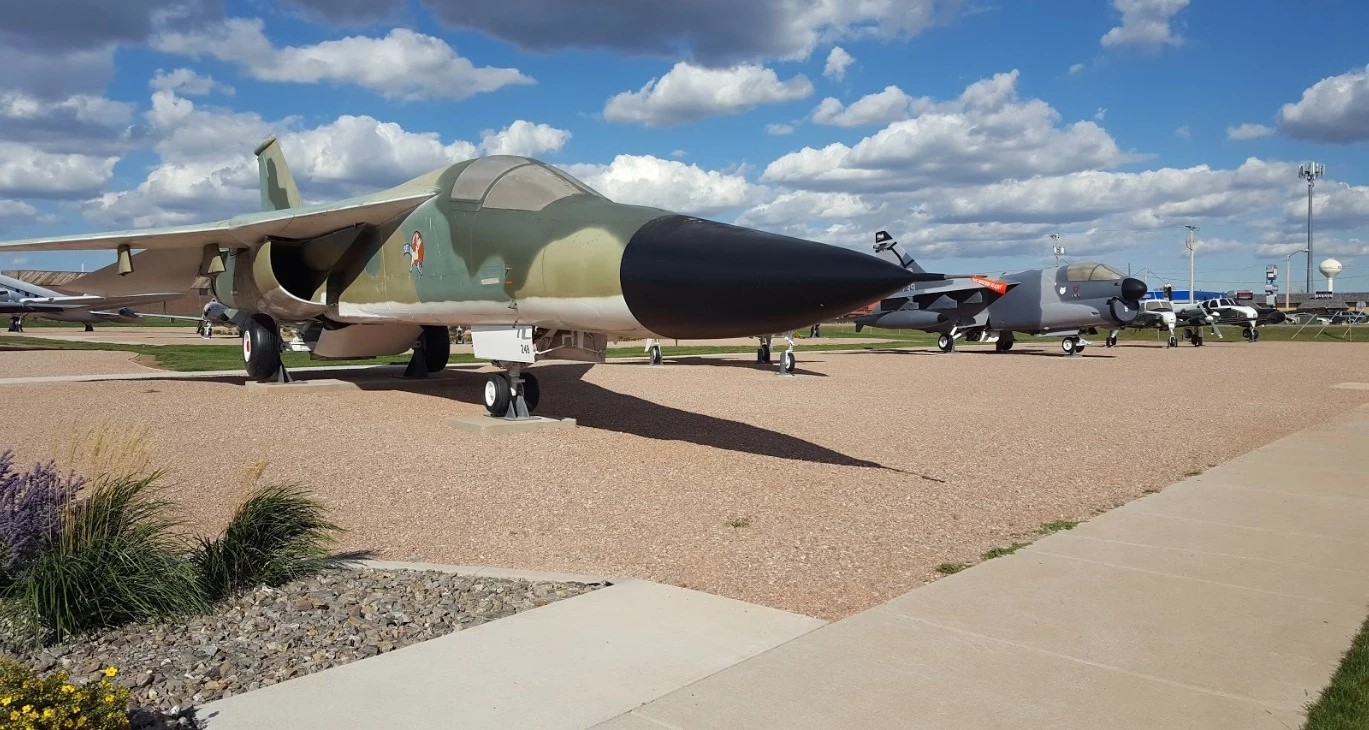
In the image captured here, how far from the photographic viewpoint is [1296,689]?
10.8 ft

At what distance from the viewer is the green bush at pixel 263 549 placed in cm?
430

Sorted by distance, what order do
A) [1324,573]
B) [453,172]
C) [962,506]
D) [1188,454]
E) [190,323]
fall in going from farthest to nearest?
[190,323] → [453,172] → [1188,454] → [962,506] → [1324,573]

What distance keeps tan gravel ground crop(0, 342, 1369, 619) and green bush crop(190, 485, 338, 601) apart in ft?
2.30

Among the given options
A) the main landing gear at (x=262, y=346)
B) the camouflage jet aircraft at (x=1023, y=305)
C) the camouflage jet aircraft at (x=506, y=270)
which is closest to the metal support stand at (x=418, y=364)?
the camouflage jet aircraft at (x=506, y=270)

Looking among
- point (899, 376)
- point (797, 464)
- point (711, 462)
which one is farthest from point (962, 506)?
point (899, 376)

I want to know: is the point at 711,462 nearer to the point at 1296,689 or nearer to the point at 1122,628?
Result: the point at 1122,628

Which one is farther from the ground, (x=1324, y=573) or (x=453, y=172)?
(x=453, y=172)

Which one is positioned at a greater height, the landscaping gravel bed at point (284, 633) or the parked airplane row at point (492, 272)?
the parked airplane row at point (492, 272)

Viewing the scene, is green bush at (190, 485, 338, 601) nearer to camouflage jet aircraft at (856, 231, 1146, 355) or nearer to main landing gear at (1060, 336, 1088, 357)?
camouflage jet aircraft at (856, 231, 1146, 355)

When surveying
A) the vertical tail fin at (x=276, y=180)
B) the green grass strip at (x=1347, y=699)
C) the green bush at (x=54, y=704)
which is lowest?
the green grass strip at (x=1347, y=699)

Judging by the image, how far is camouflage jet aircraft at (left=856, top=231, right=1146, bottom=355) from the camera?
26453mm

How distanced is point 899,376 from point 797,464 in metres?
11.4

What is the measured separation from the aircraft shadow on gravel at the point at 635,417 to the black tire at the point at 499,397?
102 centimetres

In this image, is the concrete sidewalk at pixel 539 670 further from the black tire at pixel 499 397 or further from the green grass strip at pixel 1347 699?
the black tire at pixel 499 397
